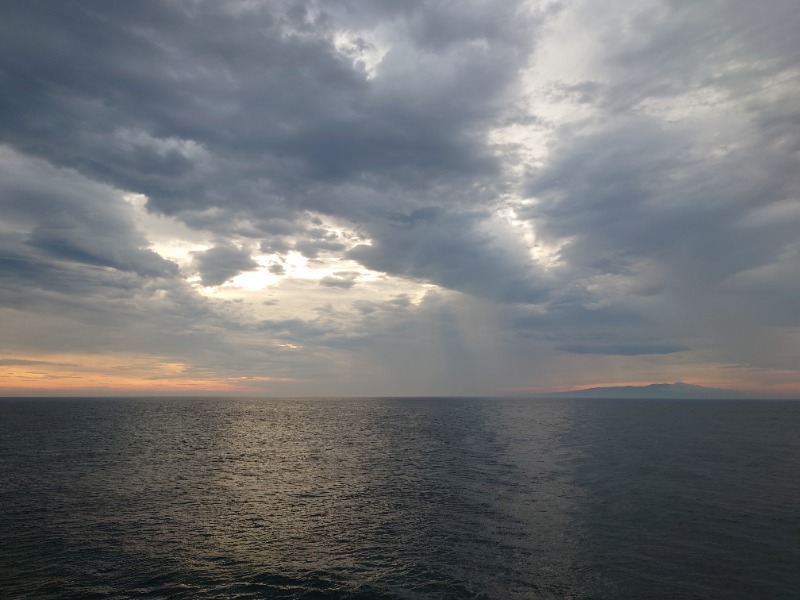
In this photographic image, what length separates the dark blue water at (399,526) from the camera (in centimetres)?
2597

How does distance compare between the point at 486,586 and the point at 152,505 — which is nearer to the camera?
the point at 486,586

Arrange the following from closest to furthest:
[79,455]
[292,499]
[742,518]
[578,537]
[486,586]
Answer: [486,586]
[578,537]
[742,518]
[292,499]
[79,455]

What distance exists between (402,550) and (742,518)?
93.1 ft

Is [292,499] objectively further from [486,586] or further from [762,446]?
[762,446]

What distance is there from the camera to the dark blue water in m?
26.0

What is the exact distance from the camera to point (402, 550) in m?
31.2

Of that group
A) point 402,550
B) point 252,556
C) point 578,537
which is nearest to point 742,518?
point 578,537

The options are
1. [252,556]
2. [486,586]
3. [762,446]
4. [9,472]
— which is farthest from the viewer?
[762,446]

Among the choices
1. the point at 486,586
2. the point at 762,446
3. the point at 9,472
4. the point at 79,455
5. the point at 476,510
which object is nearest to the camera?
the point at 486,586

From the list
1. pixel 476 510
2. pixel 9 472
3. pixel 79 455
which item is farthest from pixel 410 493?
pixel 79 455

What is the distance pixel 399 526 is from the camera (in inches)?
1439

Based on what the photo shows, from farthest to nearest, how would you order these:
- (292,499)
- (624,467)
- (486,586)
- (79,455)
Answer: (79,455)
(624,467)
(292,499)
(486,586)

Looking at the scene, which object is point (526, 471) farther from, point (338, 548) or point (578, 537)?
point (338, 548)

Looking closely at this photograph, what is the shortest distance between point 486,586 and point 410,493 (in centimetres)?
2257
